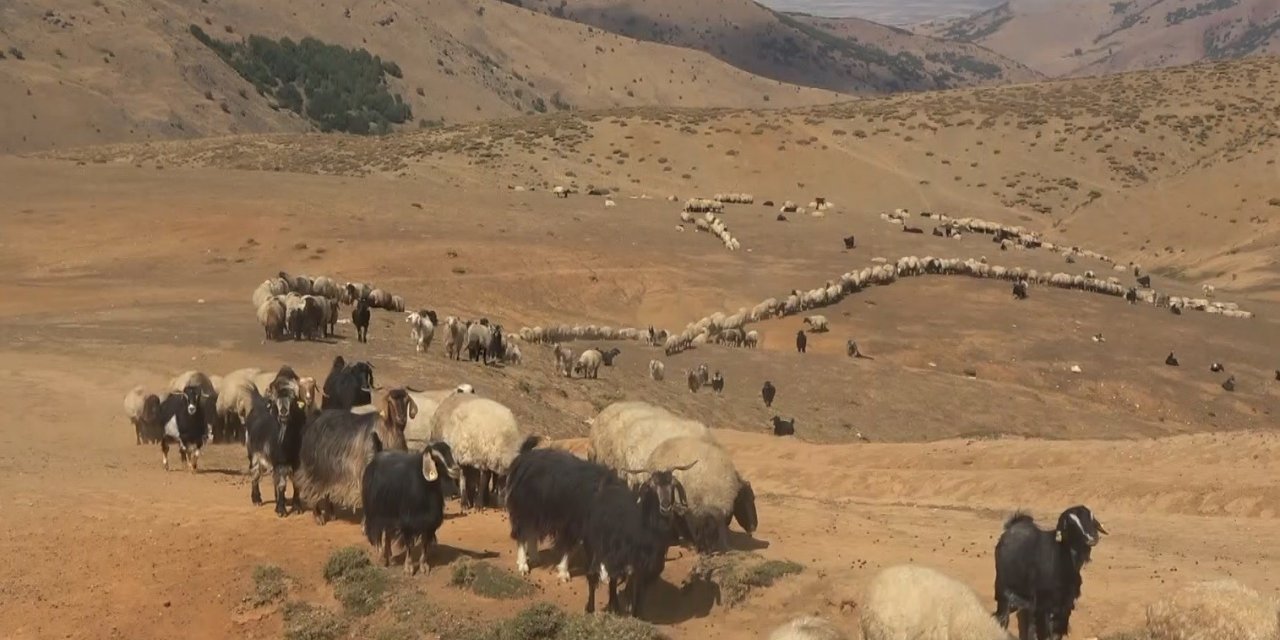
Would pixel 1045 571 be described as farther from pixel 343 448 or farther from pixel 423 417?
pixel 423 417

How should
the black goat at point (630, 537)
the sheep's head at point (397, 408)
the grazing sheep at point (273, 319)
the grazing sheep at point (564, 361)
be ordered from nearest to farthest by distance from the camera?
the black goat at point (630, 537), the sheep's head at point (397, 408), the grazing sheep at point (273, 319), the grazing sheep at point (564, 361)

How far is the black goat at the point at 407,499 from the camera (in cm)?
1420

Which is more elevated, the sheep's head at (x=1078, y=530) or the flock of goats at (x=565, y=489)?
the sheep's head at (x=1078, y=530)

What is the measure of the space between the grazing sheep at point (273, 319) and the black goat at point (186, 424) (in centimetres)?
924

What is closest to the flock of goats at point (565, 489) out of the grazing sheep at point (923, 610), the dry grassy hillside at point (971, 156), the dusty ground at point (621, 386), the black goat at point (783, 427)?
the grazing sheep at point (923, 610)

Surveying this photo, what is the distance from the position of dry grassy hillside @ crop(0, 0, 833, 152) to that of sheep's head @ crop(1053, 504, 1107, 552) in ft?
295

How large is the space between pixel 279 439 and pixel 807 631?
8.76 metres

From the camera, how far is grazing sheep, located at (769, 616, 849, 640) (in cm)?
1035

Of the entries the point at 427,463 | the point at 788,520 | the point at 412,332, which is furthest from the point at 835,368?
the point at 427,463

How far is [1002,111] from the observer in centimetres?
10069

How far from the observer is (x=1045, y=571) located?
12008mm

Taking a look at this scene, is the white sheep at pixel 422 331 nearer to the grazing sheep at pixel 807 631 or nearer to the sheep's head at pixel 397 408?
the sheep's head at pixel 397 408

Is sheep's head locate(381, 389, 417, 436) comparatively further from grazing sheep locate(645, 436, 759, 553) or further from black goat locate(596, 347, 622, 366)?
black goat locate(596, 347, 622, 366)

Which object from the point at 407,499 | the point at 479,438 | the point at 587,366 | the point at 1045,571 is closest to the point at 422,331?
the point at 587,366
